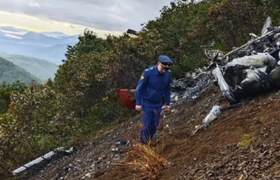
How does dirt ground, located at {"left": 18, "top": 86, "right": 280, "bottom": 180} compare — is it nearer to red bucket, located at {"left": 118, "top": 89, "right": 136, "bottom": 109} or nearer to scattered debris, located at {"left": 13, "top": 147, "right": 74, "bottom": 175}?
scattered debris, located at {"left": 13, "top": 147, "right": 74, "bottom": 175}

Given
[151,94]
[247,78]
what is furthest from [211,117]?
[151,94]

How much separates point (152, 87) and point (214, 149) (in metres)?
2.04

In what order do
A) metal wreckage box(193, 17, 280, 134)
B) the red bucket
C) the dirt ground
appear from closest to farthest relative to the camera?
the dirt ground → metal wreckage box(193, 17, 280, 134) → the red bucket

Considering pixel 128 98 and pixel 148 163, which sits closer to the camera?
pixel 148 163

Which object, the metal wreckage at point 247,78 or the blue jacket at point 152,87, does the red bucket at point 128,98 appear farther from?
the blue jacket at point 152,87

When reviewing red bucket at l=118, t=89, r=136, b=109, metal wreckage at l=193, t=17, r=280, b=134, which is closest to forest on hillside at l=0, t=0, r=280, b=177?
red bucket at l=118, t=89, r=136, b=109

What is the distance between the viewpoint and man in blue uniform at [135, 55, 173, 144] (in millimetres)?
7277

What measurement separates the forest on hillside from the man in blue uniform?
21.4ft

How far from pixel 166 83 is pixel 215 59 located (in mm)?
3394

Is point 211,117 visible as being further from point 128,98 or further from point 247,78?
point 128,98

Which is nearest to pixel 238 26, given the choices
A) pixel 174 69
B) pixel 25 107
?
pixel 174 69

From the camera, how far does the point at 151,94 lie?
291 inches

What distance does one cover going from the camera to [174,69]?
17359mm

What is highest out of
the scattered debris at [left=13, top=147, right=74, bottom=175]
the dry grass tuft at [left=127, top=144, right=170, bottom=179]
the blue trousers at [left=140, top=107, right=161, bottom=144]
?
the blue trousers at [left=140, top=107, right=161, bottom=144]
